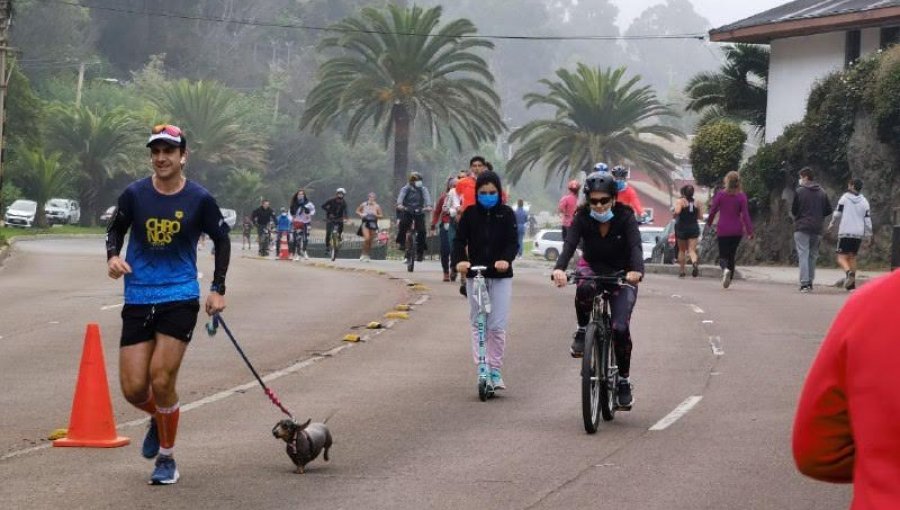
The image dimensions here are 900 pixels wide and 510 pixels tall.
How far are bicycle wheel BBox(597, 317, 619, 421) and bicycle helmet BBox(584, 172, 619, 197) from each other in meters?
0.88

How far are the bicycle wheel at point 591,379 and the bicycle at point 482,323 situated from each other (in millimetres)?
1777

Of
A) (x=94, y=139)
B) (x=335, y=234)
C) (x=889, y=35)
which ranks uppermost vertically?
(x=889, y=35)

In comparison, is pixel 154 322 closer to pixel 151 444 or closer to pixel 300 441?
pixel 151 444

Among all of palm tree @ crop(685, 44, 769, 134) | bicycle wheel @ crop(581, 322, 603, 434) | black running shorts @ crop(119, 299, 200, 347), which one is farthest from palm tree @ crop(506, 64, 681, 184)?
black running shorts @ crop(119, 299, 200, 347)

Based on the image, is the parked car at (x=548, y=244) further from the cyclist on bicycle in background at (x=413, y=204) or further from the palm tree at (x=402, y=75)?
the cyclist on bicycle in background at (x=413, y=204)

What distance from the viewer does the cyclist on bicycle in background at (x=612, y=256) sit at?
11922mm

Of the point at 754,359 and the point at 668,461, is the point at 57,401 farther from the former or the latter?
the point at 754,359

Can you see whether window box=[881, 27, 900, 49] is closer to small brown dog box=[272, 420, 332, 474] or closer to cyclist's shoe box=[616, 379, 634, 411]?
cyclist's shoe box=[616, 379, 634, 411]

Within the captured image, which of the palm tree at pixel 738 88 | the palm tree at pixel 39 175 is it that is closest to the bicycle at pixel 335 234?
the palm tree at pixel 738 88

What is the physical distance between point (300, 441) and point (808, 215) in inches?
774

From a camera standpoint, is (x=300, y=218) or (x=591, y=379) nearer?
(x=591, y=379)

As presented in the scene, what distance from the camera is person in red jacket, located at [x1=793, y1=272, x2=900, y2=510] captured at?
3008 millimetres

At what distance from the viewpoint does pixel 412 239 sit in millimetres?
32750

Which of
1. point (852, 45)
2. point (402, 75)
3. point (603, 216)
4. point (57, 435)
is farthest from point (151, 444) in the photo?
point (402, 75)
